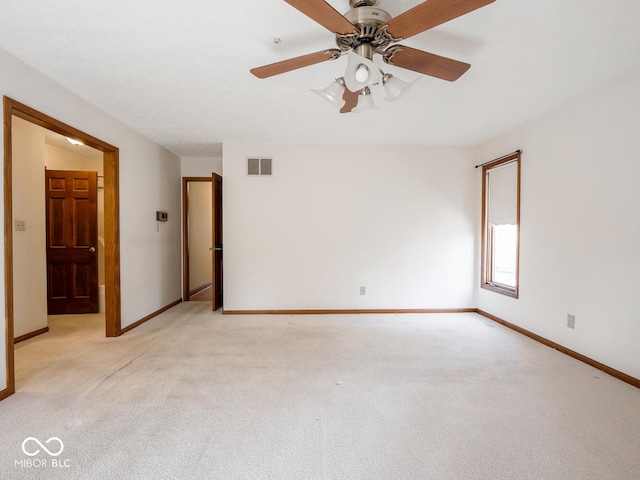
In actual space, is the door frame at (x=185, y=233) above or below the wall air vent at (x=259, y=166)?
below

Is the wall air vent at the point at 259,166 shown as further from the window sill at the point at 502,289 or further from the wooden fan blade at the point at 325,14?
the window sill at the point at 502,289

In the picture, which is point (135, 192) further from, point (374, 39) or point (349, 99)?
point (374, 39)

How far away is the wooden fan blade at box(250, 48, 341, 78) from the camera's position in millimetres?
1745

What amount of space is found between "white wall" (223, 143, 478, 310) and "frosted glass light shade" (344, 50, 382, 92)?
9.19 feet

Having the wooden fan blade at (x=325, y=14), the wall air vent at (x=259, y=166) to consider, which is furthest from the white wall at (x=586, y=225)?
the wall air vent at (x=259, y=166)

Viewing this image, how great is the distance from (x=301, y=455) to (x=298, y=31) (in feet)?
8.16

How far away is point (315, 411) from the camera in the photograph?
2.02m

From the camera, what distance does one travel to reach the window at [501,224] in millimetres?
3799

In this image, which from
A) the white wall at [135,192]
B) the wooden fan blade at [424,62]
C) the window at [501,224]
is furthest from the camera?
the window at [501,224]

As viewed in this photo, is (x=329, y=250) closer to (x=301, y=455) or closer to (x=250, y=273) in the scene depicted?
(x=250, y=273)

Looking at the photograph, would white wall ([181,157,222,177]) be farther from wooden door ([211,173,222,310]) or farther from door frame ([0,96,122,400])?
door frame ([0,96,122,400])

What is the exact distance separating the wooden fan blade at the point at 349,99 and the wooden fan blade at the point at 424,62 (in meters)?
0.39

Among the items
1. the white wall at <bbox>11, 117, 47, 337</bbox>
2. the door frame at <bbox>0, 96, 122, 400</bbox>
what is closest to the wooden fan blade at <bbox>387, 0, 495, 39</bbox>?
the door frame at <bbox>0, 96, 122, 400</bbox>

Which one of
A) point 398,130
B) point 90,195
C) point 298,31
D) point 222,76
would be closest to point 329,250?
Result: point 398,130
